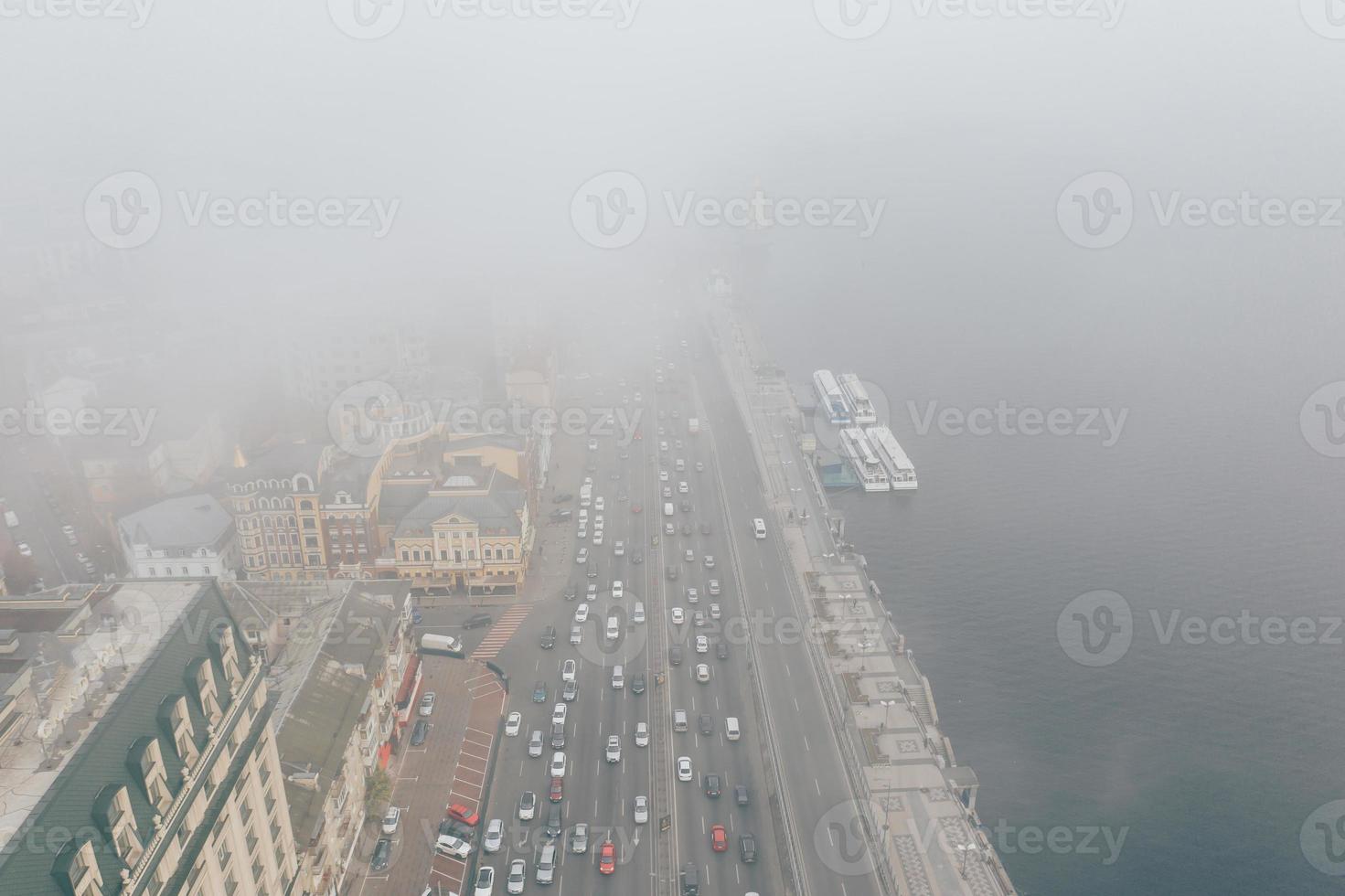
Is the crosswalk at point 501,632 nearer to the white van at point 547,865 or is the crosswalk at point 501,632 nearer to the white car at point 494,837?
the white car at point 494,837

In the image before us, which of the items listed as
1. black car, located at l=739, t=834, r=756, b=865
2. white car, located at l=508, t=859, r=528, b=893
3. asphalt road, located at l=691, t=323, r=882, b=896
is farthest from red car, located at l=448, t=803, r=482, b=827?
asphalt road, located at l=691, t=323, r=882, b=896

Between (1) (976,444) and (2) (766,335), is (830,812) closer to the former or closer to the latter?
(1) (976,444)

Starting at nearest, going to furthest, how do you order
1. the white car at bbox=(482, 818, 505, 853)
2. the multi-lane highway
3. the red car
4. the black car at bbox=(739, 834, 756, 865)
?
the black car at bbox=(739, 834, 756, 865) < the white car at bbox=(482, 818, 505, 853) < the multi-lane highway < the red car

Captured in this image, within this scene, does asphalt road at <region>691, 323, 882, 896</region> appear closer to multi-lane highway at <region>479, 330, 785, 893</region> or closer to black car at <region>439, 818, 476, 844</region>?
multi-lane highway at <region>479, 330, 785, 893</region>

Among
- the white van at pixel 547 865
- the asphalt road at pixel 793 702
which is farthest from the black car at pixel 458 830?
the asphalt road at pixel 793 702

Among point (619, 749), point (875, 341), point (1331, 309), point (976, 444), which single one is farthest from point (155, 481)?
point (1331, 309)

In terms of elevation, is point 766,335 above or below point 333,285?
below
